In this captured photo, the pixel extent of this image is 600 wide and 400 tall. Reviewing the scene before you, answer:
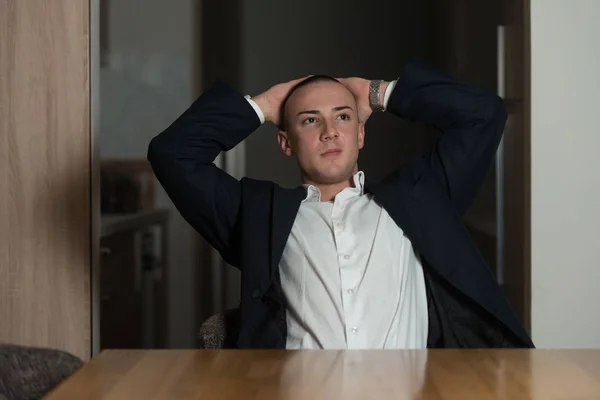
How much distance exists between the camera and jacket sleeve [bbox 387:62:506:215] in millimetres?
1867

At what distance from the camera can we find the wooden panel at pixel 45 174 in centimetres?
245

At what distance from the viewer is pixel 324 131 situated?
1.83 m

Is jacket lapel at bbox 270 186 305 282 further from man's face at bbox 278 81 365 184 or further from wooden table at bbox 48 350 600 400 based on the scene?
wooden table at bbox 48 350 600 400

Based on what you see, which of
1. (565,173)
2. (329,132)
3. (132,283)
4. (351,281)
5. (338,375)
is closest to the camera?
(338,375)

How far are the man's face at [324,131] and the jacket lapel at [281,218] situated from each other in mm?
85

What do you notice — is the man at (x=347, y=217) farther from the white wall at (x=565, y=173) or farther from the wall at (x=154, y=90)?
the wall at (x=154, y=90)

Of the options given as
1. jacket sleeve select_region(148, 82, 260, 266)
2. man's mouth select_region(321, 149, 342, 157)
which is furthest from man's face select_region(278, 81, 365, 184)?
jacket sleeve select_region(148, 82, 260, 266)

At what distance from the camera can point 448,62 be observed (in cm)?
239

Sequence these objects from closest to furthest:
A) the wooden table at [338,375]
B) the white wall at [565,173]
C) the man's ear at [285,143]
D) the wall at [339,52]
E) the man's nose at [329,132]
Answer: the wooden table at [338,375] → the man's nose at [329,132] → the man's ear at [285,143] → the white wall at [565,173] → the wall at [339,52]

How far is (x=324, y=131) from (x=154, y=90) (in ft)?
2.65

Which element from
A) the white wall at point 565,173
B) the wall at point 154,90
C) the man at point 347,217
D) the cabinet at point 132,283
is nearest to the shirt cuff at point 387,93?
the man at point 347,217

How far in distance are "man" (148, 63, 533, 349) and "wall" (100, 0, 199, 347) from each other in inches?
21.5

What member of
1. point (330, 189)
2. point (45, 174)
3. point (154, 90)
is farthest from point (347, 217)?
point (45, 174)

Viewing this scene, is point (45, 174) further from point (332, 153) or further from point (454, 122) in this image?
point (454, 122)
